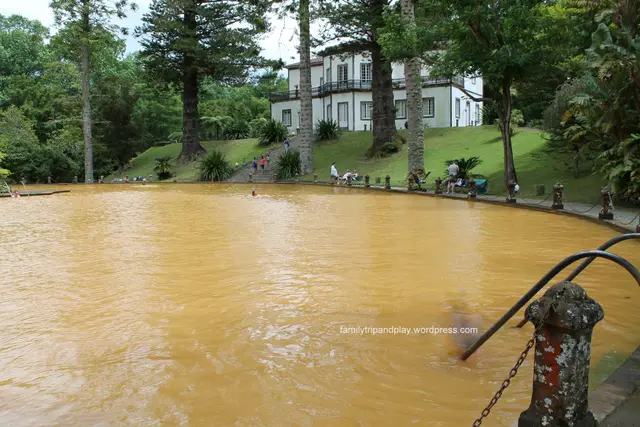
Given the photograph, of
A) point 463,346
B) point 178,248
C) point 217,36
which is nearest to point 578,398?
point 463,346

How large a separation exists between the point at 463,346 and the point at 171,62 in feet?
129

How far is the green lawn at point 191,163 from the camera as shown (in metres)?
41.3

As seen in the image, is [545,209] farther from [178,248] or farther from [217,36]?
[217,36]

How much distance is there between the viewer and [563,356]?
279 cm

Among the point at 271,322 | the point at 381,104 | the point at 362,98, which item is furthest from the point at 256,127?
the point at 271,322

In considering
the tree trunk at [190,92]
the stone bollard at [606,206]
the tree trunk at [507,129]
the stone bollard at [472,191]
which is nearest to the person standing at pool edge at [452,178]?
the tree trunk at [507,129]

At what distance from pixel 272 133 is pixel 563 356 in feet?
134

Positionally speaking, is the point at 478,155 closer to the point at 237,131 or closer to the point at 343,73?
the point at 343,73

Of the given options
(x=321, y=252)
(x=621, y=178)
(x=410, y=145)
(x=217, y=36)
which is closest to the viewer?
(x=321, y=252)

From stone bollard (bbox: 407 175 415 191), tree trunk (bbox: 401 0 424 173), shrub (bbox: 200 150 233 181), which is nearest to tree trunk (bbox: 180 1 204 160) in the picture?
shrub (bbox: 200 150 233 181)

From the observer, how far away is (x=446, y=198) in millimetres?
20406

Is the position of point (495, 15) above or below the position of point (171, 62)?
below

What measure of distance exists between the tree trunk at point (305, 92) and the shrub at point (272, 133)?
9286mm

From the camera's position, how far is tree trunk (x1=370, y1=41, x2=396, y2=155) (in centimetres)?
3322
